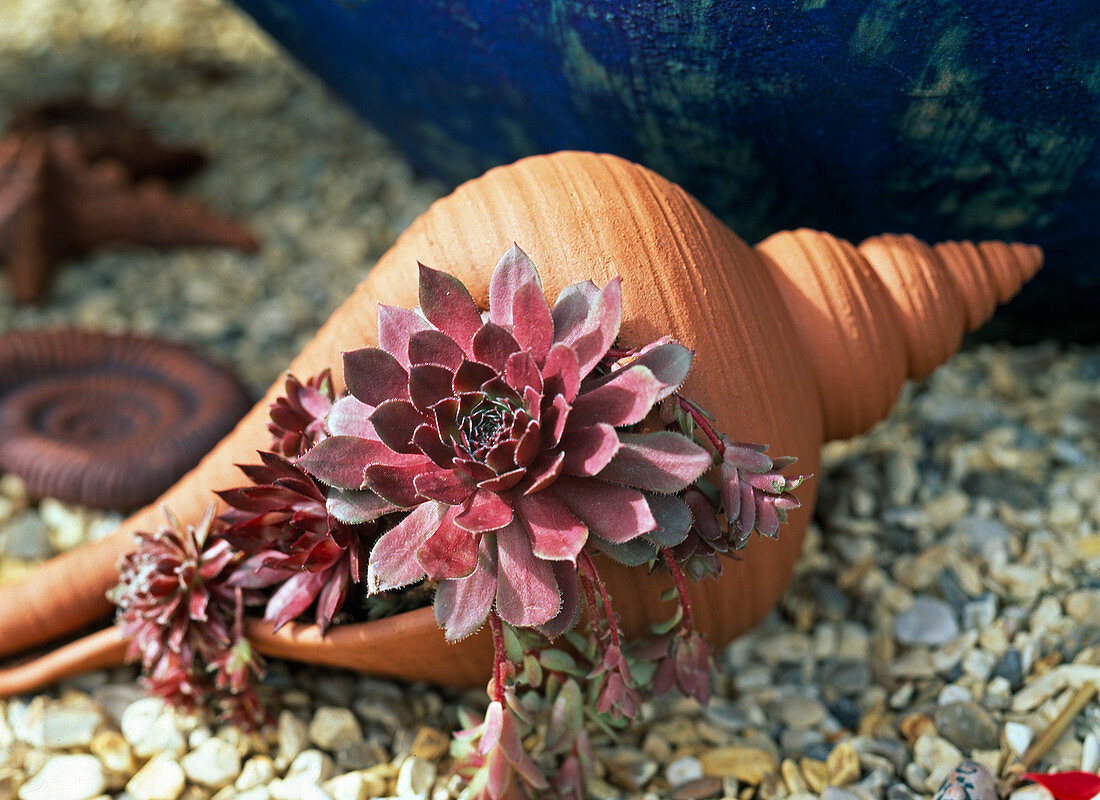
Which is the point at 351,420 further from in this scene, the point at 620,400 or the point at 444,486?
the point at 620,400

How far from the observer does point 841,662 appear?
48.8 inches

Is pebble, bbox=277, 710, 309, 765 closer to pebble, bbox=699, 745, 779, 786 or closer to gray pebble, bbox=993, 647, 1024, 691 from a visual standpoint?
pebble, bbox=699, 745, 779, 786

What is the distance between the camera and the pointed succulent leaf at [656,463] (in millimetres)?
866

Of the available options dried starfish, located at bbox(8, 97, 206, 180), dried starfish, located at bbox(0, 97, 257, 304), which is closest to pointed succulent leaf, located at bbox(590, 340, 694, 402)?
dried starfish, located at bbox(0, 97, 257, 304)

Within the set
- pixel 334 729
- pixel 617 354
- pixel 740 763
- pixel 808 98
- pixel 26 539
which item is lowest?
pixel 26 539

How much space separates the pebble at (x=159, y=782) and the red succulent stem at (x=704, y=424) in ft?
2.34

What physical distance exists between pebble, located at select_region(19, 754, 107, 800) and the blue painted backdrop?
1083mm

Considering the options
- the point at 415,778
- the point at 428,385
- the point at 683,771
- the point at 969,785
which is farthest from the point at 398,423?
the point at 969,785

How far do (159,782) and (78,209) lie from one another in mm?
1336

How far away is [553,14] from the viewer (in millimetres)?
1314

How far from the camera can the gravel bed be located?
1.09 meters

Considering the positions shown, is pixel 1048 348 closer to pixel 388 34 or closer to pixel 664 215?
pixel 664 215

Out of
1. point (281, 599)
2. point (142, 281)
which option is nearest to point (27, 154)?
point (142, 281)

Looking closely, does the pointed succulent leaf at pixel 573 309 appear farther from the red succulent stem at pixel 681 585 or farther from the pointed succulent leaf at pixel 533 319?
the red succulent stem at pixel 681 585
